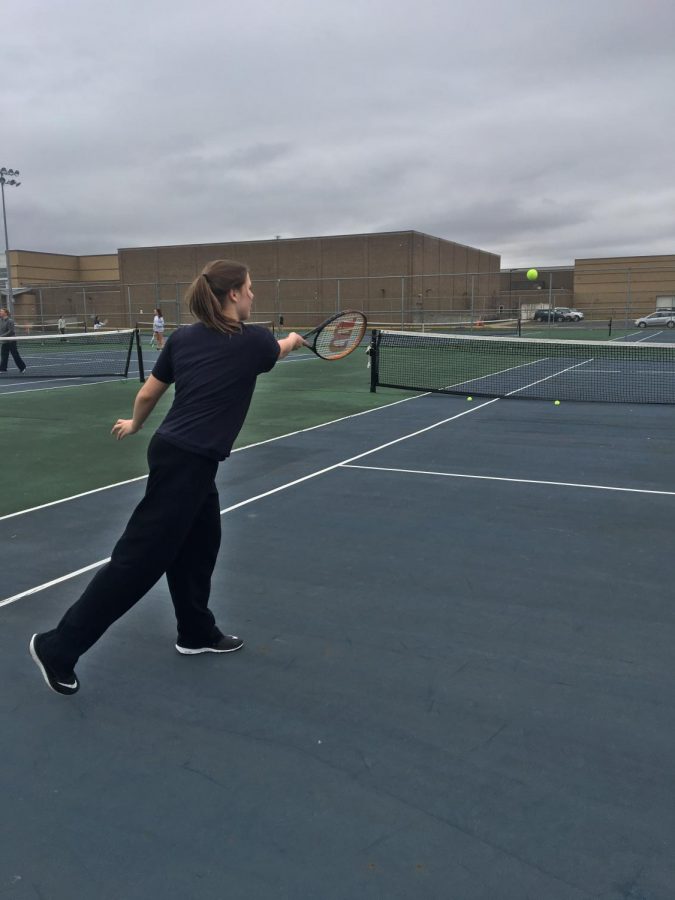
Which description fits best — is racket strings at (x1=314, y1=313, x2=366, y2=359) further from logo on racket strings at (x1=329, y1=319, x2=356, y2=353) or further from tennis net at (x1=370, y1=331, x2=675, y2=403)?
tennis net at (x1=370, y1=331, x2=675, y2=403)

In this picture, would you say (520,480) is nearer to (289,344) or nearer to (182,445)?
(289,344)

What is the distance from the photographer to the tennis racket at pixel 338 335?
18.4 ft

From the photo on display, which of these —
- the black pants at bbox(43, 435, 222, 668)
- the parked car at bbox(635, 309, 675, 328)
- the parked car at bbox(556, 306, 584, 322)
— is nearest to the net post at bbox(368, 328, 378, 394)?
the black pants at bbox(43, 435, 222, 668)

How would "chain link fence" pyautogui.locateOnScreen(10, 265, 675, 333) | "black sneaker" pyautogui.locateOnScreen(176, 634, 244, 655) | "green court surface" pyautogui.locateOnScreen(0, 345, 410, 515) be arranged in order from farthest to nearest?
"chain link fence" pyautogui.locateOnScreen(10, 265, 675, 333) → "green court surface" pyautogui.locateOnScreen(0, 345, 410, 515) → "black sneaker" pyautogui.locateOnScreen(176, 634, 244, 655)

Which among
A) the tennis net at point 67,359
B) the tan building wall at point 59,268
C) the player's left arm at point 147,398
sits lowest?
the tennis net at point 67,359

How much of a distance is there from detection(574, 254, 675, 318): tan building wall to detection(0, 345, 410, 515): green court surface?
46370mm

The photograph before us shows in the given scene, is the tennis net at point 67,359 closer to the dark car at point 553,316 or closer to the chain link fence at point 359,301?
the chain link fence at point 359,301

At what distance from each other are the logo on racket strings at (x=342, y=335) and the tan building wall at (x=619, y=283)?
2208 inches

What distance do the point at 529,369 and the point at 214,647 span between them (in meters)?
18.1

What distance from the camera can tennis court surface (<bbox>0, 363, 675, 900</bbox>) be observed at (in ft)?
7.89

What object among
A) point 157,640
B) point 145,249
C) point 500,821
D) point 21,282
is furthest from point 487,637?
point 21,282

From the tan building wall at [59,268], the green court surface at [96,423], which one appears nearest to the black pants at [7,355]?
the green court surface at [96,423]

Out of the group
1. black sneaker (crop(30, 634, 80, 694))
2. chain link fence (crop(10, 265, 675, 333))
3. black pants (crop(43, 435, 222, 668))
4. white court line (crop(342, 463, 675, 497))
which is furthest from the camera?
chain link fence (crop(10, 265, 675, 333))

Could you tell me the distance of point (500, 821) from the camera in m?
2.60
